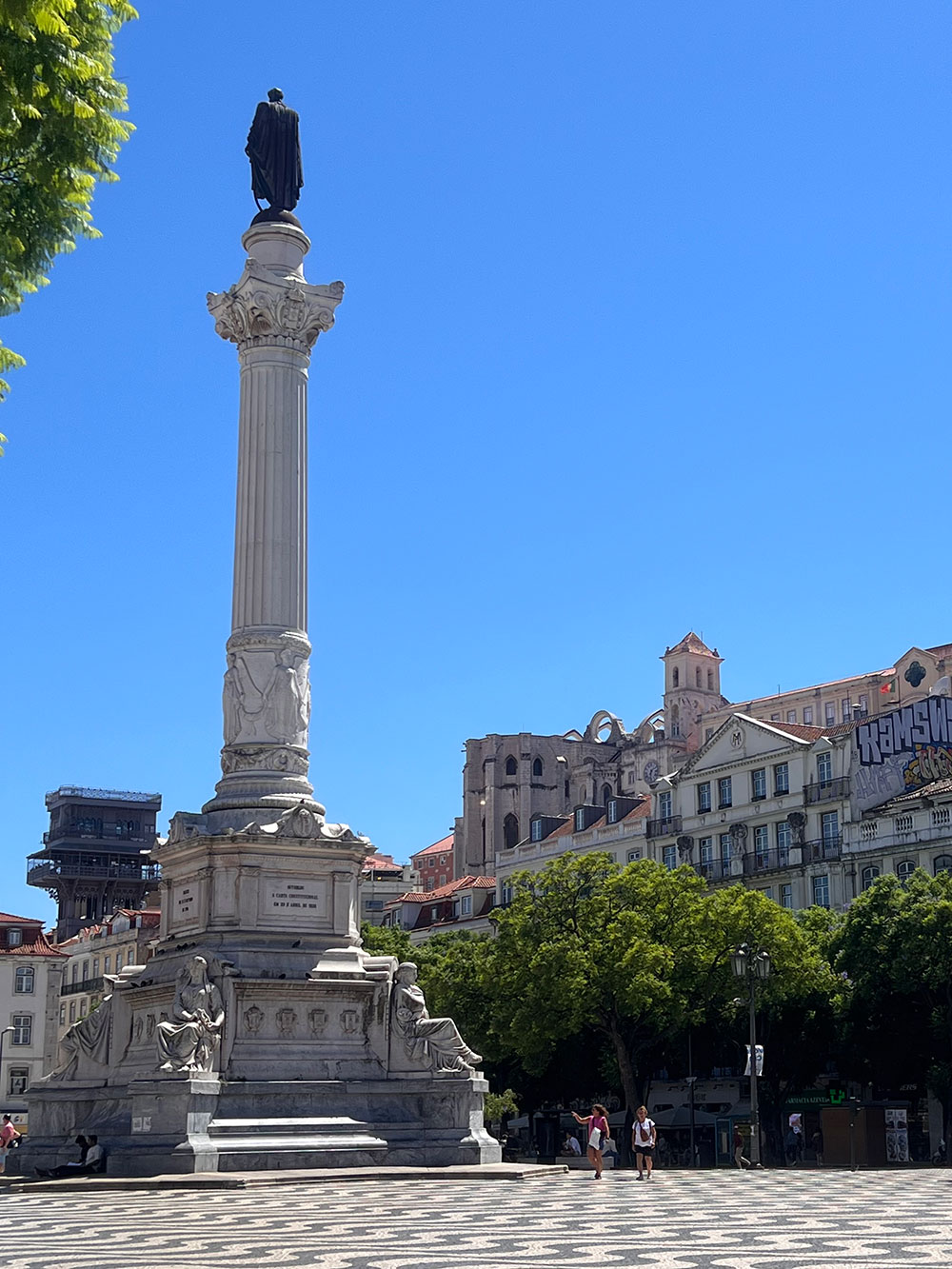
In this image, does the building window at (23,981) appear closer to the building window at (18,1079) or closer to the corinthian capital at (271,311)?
the building window at (18,1079)

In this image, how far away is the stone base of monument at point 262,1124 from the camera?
33.5 m

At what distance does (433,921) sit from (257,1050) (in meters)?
64.0

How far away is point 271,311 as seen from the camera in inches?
1672

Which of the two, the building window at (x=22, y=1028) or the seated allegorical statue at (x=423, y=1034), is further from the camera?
the building window at (x=22, y=1028)

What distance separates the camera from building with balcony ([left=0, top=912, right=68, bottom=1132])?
102 meters

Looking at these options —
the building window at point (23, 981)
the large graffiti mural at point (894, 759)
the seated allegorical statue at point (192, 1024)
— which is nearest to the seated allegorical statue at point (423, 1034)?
the seated allegorical statue at point (192, 1024)

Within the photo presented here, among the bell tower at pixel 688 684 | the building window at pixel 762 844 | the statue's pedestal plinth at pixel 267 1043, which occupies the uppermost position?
the bell tower at pixel 688 684

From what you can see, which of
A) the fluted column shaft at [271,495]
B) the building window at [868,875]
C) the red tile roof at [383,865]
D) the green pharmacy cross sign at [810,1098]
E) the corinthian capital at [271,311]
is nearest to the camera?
the fluted column shaft at [271,495]

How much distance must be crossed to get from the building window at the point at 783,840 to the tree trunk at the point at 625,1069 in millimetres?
19098

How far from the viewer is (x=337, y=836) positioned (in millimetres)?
38844

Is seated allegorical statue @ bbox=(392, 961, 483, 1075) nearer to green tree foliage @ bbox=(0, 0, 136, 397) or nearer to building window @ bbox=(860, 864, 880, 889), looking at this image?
green tree foliage @ bbox=(0, 0, 136, 397)

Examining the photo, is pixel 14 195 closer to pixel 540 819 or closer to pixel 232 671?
pixel 232 671

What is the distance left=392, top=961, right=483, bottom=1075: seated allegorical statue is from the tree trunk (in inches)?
820

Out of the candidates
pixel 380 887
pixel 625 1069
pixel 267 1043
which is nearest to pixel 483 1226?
pixel 267 1043
